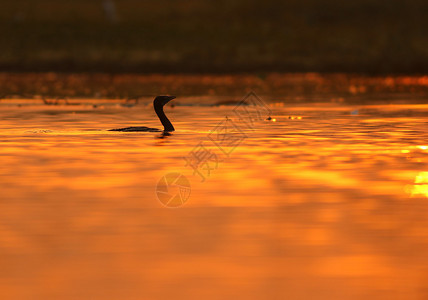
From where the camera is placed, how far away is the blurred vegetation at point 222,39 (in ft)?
197

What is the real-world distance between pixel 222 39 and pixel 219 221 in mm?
52484

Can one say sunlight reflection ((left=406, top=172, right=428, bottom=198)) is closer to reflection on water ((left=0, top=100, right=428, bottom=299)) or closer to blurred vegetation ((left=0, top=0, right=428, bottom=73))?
reflection on water ((left=0, top=100, right=428, bottom=299))

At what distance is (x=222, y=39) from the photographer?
64.6 metres

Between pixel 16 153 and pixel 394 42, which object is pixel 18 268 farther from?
pixel 394 42

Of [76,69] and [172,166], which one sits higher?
[76,69]

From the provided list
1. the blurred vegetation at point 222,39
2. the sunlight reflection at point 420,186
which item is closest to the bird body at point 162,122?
the sunlight reflection at point 420,186

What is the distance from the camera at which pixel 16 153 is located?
19.6 metres

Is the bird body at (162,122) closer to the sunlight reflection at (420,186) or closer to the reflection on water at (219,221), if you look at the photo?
the reflection on water at (219,221)

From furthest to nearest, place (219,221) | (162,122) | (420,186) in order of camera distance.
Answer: (162,122)
(420,186)
(219,221)

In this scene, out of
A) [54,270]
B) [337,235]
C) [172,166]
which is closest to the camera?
[54,270]

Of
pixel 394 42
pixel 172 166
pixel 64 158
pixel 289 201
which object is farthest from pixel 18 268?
pixel 394 42

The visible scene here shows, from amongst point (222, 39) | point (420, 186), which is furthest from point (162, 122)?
point (222, 39)

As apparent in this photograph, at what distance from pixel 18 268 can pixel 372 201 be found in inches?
195

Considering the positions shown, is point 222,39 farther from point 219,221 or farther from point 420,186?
point 219,221
